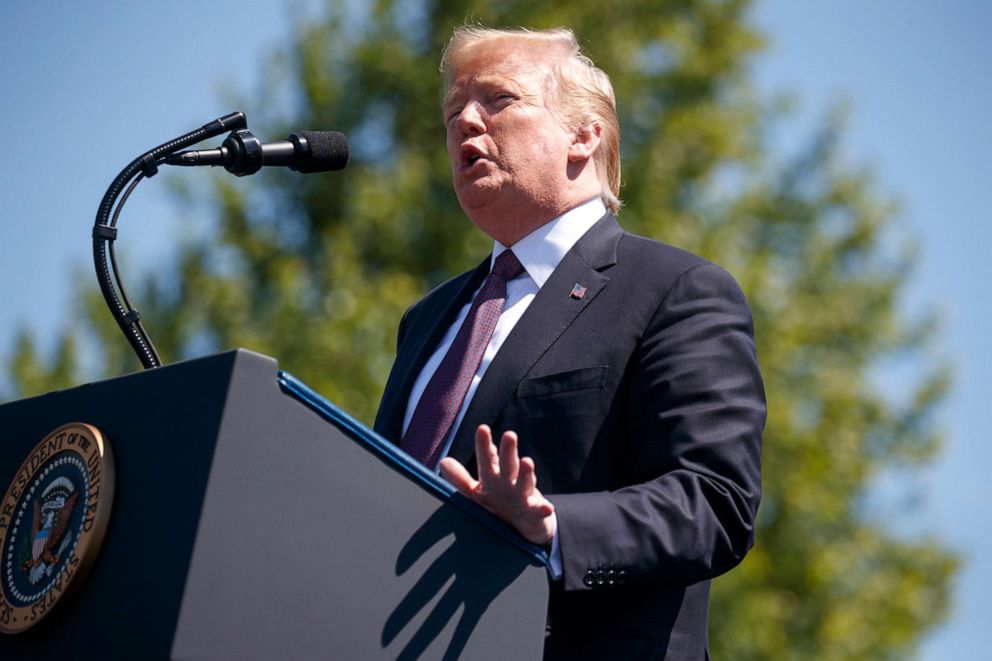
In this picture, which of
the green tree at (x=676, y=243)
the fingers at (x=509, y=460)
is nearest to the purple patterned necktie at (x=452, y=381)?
the fingers at (x=509, y=460)

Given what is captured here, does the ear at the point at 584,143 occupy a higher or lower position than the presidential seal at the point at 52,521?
higher

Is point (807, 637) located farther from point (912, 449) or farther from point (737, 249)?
point (737, 249)

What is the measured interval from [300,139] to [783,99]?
12661 millimetres

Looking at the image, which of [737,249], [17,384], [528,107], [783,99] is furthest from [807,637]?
[528,107]

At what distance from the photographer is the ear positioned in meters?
3.14

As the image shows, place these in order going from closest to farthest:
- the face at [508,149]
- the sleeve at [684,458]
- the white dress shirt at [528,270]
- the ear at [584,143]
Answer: the sleeve at [684,458] < the white dress shirt at [528,270] < the face at [508,149] < the ear at [584,143]

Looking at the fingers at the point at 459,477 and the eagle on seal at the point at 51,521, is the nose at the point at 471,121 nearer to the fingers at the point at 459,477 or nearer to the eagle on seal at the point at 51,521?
the fingers at the point at 459,477

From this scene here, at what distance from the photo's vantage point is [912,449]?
47.3 ft

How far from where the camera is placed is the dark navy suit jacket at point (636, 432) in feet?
6.91

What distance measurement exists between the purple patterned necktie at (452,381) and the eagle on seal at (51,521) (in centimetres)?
80

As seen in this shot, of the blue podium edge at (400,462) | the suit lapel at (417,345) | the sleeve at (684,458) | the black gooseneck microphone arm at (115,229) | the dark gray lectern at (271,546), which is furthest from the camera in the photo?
the suit lapel at (417,345)

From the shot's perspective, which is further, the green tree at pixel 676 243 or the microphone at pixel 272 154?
the green tree at pixel 676 243

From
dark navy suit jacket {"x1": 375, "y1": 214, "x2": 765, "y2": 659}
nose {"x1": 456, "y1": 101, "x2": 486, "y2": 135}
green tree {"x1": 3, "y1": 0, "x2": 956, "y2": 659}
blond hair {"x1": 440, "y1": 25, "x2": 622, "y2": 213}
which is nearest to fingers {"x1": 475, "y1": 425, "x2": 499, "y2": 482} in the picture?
dark navy suit jacket {"x1": 375, "y1": 214, "x2": 765, "y2": 659}

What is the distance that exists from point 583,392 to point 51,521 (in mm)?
1003
